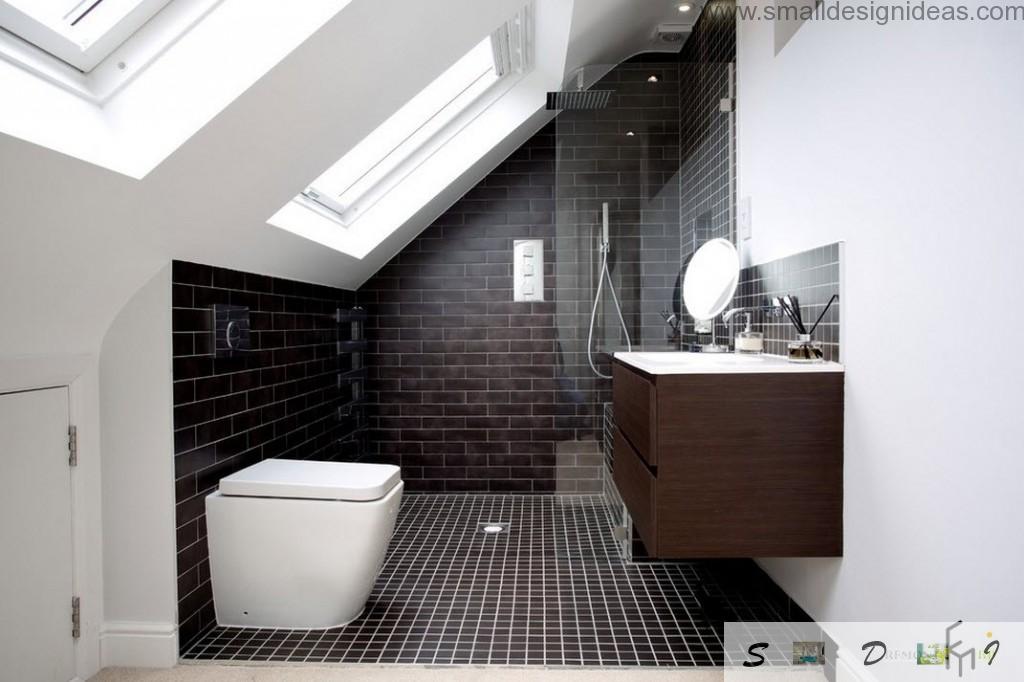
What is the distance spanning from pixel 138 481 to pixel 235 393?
607 millimetres

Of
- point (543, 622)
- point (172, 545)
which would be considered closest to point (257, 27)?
point (172, 545)

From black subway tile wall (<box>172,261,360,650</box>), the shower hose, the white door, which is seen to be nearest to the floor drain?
black subway tile wall (<box>172,261,360,650</box>)

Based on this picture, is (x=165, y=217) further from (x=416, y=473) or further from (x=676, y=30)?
(x=416, y=473)

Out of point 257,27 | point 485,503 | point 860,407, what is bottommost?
point 485,503

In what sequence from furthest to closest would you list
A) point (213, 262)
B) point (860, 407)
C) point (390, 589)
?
point (390, 589) → point (213, 262) → point (860, 407)

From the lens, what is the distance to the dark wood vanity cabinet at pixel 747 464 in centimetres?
231

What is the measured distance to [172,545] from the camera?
2.52 m

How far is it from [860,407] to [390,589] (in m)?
2.06

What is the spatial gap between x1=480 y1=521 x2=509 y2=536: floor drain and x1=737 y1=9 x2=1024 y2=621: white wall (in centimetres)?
180

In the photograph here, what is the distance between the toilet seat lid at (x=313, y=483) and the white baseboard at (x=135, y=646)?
1.73ft

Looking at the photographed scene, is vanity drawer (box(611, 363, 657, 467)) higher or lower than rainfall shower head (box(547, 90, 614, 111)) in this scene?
lower

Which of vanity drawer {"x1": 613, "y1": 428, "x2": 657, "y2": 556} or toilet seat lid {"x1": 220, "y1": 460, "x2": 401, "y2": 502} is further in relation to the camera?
toilet seat lid {"x1": 220, "y1": 460, "x2": 401, "y2": 502}

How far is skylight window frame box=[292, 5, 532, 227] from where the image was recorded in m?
3.48

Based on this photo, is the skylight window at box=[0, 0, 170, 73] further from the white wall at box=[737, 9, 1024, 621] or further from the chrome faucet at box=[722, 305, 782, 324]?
the chrome faucet at box=[722, 305, 782, 324]
